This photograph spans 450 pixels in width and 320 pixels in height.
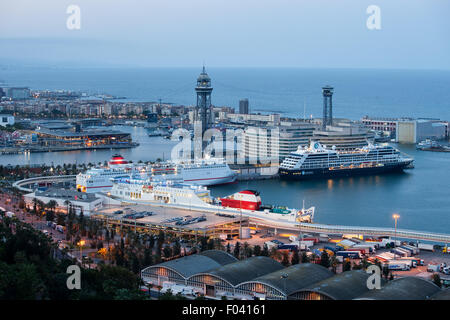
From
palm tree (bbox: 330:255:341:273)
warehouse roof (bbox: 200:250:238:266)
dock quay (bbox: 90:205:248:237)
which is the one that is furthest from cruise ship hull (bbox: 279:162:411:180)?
warehouse roof (bbox: 200:250:238:266)

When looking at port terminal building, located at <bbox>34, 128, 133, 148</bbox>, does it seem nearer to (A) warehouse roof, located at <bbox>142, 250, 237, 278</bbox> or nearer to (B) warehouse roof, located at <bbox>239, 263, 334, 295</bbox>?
(A) warehouse roof, located at <bbox>142, 250, 237, 278</bbox>

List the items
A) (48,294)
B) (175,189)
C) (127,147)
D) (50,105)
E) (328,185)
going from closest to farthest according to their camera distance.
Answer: (48,294), (175,189), (328,185), (127,147), (50,105)

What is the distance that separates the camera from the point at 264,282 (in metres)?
6.07

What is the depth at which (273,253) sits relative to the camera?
25.7ft

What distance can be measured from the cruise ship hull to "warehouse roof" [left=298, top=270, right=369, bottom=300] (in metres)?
8.74

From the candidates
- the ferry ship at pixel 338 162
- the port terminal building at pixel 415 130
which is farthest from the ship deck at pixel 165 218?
the port terminal building at pixel 415 130

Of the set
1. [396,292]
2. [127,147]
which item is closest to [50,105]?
[127,147]

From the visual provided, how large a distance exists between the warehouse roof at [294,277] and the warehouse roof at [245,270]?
150 mm

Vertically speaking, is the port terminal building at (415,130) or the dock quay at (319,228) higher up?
the port terminal building at (415,130)

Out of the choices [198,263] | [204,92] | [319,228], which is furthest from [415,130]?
[198,263]

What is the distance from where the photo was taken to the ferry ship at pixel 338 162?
1512 cm

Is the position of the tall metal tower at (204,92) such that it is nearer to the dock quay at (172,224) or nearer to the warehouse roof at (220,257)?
the dock quay at (172,224)
